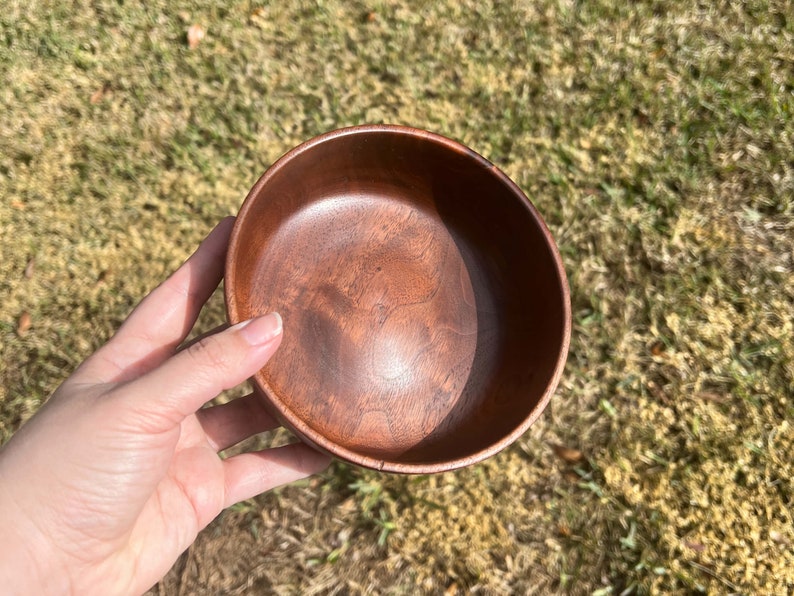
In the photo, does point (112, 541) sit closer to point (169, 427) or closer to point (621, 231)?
point (169, 427)

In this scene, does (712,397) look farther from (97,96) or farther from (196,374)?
(97,96)

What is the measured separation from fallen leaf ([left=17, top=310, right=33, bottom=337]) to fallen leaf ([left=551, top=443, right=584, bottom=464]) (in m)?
2.38

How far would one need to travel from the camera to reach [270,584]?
2475 millimetres

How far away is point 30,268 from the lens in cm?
285

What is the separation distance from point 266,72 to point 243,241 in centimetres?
155

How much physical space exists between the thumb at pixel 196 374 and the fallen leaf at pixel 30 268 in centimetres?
156

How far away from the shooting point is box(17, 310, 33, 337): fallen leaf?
9.06ft

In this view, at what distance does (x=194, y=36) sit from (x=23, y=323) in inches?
64.9

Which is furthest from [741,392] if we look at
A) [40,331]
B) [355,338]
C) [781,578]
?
[40,331]

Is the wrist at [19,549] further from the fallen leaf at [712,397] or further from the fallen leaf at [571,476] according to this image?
the fallen leaf at [712,397]

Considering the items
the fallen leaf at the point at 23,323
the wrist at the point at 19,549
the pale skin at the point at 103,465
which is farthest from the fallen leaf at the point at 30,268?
the wrist at the point at 19,549

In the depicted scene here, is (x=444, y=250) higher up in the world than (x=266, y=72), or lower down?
lower down

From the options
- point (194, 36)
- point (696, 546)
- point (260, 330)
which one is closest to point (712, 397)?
point (696, 546)

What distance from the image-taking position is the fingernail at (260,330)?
168 centimetres
